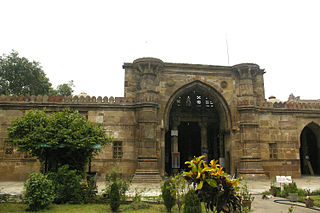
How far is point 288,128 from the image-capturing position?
1795cm

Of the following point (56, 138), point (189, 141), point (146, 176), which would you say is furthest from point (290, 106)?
point (56, 138)

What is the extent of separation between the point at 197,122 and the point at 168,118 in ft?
17.8

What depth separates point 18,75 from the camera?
24797 millimetres

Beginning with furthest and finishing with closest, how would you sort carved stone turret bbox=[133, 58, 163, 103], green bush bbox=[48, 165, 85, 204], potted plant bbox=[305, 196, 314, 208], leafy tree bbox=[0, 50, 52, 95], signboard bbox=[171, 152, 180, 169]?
leafy tree bbox=[0, 50, 52, 95]
signboard bbox=[171, 152, 180, 169]
carved stone turret bbox=[133, 58, 163, 103]
green bush bbox=[48, 165, 85, 204]
potted plant bbox=[305, 196, 314, 208]

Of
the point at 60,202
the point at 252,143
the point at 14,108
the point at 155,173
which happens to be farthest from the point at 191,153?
the point at 60,202

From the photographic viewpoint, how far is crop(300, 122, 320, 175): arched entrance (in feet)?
65.6

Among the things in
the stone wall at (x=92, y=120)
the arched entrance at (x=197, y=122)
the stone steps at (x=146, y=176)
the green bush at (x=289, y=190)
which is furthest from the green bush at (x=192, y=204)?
the arched entrance at (x=197, y=122)

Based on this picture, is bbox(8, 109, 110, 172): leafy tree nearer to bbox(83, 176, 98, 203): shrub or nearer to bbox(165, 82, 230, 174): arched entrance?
bbox(83, 176, 98, 203): shrub

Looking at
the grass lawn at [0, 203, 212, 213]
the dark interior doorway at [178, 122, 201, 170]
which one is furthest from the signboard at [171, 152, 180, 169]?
the grass lawn at [0, 203, 212, 213]

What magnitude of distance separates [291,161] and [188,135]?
10277 mm

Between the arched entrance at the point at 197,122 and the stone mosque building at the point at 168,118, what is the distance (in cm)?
11

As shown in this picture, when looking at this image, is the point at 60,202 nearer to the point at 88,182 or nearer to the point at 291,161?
the point at 88,182

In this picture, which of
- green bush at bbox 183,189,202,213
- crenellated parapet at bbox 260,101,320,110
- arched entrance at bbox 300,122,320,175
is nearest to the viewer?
green bush at bbox 183,189,202,213

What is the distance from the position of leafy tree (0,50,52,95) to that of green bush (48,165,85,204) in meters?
19.1
